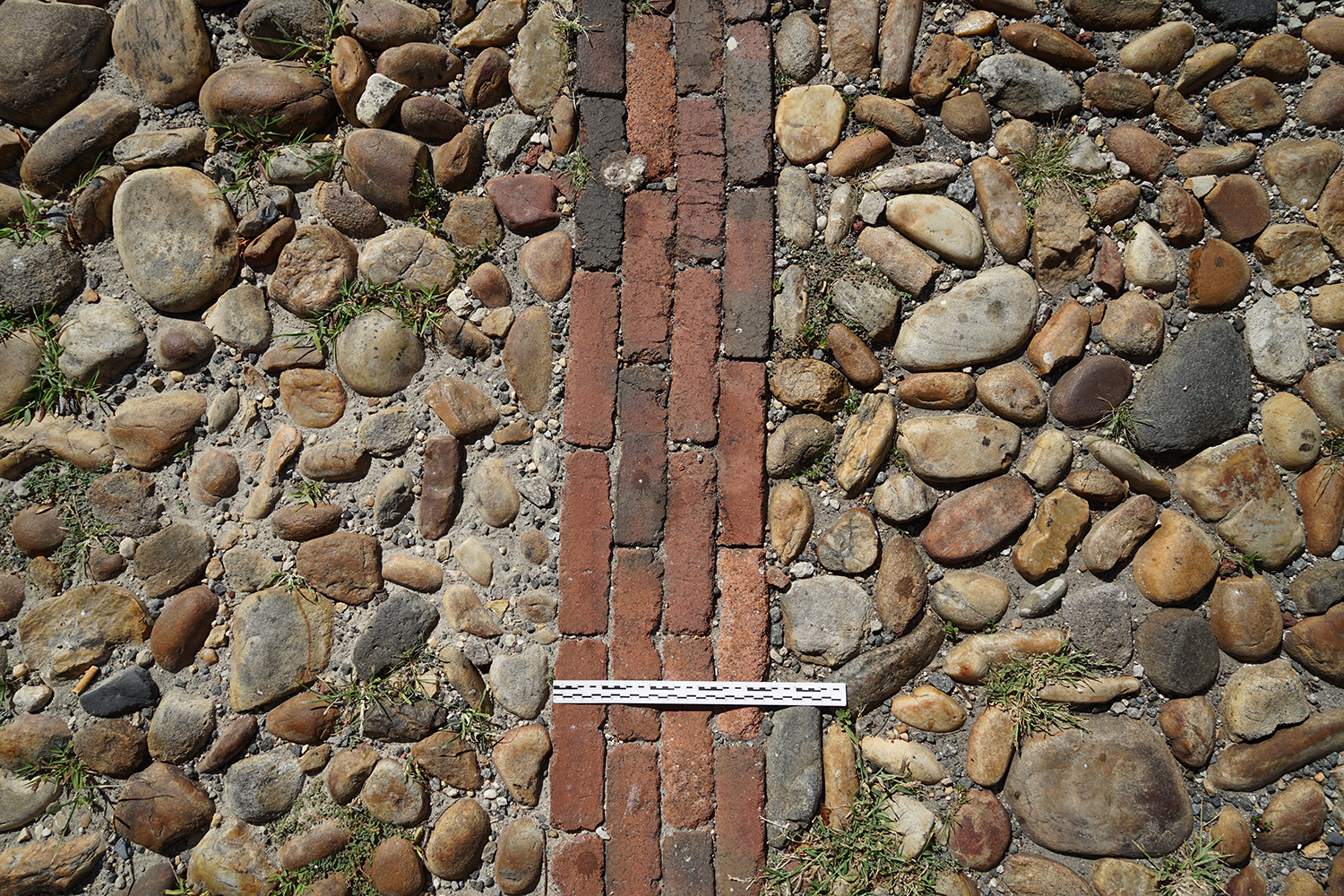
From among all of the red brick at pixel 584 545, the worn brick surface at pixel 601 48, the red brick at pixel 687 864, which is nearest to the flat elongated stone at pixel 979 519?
the red brick at pixel 584 545

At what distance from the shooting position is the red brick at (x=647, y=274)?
2475mm

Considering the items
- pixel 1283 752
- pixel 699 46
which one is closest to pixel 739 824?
pixel 1283 752

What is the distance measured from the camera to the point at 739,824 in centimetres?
233

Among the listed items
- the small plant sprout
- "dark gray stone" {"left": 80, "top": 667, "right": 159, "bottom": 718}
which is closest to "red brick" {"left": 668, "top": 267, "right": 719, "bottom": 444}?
the small plant sprout

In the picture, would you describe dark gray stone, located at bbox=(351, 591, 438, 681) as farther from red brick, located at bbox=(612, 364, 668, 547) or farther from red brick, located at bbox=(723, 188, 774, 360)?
red brick, located at bbox=(723, 188, 774, 360)

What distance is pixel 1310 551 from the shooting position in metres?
2.39

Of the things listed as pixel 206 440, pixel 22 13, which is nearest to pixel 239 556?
pixel 206 440

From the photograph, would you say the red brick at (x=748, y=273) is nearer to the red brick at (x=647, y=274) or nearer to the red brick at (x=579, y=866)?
the red brick at (x=647, y=274)

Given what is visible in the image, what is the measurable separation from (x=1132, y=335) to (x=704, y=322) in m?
1.37

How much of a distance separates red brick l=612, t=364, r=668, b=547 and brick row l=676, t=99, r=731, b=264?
1.47ft

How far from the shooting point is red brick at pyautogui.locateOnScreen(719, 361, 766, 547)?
7.93 ft

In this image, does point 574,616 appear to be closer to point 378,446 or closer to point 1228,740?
point 378,446

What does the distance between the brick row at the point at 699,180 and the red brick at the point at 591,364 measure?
0.99ft

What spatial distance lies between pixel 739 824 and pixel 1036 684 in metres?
1.02
